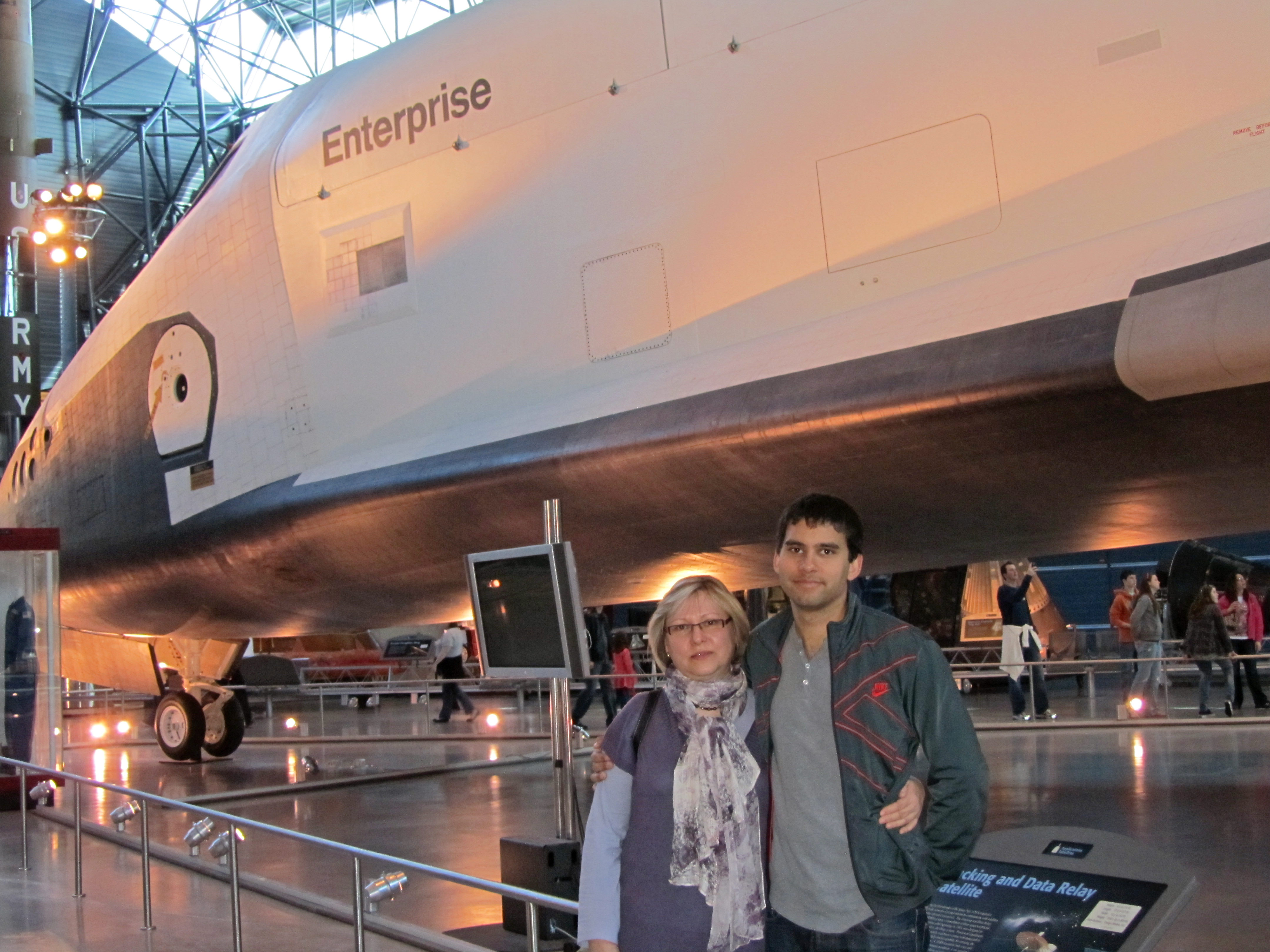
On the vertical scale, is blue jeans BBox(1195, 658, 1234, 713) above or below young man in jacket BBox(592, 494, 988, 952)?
below

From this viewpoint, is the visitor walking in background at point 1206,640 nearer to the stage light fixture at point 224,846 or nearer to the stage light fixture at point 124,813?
the stage light fixture at point 224,846

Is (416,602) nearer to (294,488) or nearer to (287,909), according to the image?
(294,488)

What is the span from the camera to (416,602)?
7270 mm

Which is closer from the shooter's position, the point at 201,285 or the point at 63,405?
the point at 201,285

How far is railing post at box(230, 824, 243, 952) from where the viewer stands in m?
4.00

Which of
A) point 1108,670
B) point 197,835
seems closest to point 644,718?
point 197,835

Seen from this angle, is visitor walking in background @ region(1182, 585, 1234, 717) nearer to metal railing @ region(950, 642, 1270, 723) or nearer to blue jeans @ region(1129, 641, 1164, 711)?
metal railing @ region(950, 642, 1270, 723)

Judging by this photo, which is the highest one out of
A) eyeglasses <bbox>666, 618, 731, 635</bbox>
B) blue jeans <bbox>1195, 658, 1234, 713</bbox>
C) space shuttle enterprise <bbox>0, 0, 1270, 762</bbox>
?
space shuttle enterprise <bbox>0, 0, 1270, 762</bbox>

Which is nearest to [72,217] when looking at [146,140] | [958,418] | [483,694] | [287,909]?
[483,694]

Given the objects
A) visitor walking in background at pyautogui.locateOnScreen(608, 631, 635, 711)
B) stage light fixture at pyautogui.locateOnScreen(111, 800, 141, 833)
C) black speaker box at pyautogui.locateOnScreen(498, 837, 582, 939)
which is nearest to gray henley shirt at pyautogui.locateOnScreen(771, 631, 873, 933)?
black speaker box at pyautogui.locateOnScreen(498, 837, 582, 939)

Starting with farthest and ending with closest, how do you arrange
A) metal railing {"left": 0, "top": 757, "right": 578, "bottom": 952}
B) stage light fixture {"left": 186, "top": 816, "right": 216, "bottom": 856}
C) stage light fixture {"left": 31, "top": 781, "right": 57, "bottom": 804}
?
stage light fixture {"left": 31, "top": 781, "right": 57, "bottom": 804} < stage light fixture {"left": 186, "top": 816, "right": 216, "bottom": 856} < metal railing {"left": 0, "top": 757, "right": 578, "bottom": 952}

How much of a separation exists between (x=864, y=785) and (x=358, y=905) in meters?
1.99

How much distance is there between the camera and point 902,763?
1.96 metres

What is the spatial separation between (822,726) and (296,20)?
3443 centimetres
